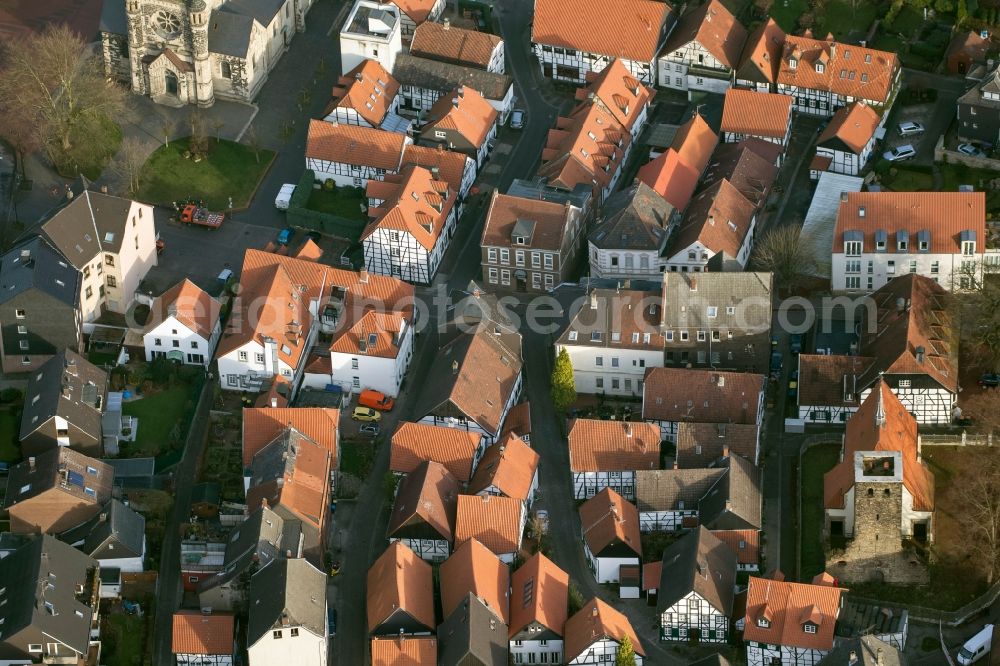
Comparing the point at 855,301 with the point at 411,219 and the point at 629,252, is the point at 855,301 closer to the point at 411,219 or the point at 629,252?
the point at 629,252

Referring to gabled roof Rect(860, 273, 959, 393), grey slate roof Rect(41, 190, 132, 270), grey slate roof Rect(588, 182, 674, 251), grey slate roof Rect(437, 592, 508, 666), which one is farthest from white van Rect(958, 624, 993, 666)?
grey slate roof Rect(41, 190, 132, 270)

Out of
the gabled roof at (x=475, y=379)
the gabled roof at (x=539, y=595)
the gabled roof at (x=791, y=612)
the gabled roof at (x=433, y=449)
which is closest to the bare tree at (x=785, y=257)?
the gabled roof at (x=475, y=379)

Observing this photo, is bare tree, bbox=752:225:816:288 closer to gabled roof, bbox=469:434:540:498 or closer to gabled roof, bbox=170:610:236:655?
gabled roof, bbox=469:434:540:498

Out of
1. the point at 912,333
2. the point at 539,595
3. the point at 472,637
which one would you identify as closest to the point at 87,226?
the point at 539,595

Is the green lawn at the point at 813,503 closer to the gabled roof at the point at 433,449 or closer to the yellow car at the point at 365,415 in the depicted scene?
→ the gabled roof at the point at 433,449

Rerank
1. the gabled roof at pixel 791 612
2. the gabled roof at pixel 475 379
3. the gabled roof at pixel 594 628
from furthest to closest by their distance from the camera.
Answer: the gabled roof at pixel 475 379 < the gabled roof at pixel 791 612 < the gabled roof at pixel 594 628

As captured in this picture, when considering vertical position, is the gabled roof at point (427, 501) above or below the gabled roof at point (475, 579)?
above
